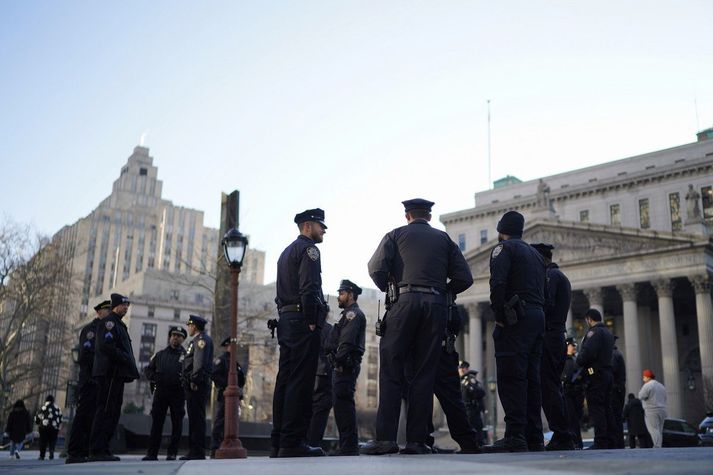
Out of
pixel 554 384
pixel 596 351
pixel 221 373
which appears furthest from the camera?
pixel 221 373

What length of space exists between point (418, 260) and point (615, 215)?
202 ft

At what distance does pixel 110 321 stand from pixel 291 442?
3.64 meters

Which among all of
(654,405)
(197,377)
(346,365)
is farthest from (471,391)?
(346,365)

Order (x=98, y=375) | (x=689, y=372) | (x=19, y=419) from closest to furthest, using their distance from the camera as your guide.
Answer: (x=98, y=375), (x=19, y=419), (x=689, y=372)

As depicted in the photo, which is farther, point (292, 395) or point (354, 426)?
point (354, 426)

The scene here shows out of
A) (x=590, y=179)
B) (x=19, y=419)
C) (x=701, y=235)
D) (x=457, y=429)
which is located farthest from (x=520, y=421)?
(x=590, y=179)

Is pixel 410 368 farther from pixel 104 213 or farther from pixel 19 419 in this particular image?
pixel 104 213

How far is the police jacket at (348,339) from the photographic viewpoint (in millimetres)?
9736

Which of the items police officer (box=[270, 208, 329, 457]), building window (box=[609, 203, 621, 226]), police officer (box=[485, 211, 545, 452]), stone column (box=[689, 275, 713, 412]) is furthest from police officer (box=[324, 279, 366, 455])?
building window (box=[609, 203, 621, 226])

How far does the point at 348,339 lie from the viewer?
32.7 ft

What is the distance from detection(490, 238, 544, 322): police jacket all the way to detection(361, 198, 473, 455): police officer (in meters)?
0.57

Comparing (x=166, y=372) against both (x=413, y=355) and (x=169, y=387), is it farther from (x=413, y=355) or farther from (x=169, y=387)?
(x=413, y=355)

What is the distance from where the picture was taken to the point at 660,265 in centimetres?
4588

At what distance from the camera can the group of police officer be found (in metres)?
9.57
